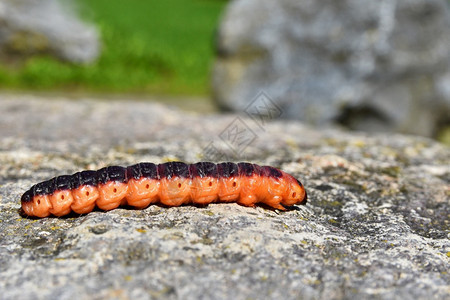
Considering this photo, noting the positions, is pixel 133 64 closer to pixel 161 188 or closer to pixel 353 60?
pixel 353 60

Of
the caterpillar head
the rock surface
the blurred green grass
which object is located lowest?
the rock surface

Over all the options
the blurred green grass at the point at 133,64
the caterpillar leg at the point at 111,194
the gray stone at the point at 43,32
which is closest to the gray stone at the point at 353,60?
the blurred green grass at the point at 133,64

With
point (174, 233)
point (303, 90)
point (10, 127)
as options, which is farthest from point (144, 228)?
point (303, 90)

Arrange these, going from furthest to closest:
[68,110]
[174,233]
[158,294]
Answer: [68,110], [174,233], [158,294]

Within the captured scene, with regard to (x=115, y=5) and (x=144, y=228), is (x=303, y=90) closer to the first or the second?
(x=144, y=228)

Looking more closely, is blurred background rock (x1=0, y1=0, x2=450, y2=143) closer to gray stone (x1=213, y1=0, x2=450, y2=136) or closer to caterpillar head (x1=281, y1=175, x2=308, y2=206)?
gray stone (x1=213, y1=0, x2=450, y2=136)

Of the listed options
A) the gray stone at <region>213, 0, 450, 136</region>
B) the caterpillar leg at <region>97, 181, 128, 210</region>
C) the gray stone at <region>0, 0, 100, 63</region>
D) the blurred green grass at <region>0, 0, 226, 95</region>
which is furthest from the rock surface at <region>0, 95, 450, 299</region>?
the gray stone at <region>0, 0, 100, 63</region>
